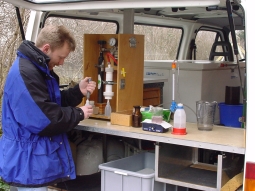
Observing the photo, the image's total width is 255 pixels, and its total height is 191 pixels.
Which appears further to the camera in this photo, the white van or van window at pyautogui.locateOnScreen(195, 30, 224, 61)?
van window at pyautogui.locateOnScreen(195, 30, 224, 61)

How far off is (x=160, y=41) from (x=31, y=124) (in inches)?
186

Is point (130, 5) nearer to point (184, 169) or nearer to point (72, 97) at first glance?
point (72, 97)

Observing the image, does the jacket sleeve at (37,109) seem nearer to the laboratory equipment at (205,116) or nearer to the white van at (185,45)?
the white van at (185,45)

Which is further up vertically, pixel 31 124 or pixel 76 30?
pixel 76 30

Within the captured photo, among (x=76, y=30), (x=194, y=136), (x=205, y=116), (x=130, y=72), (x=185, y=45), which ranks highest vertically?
(x=76, y=30)

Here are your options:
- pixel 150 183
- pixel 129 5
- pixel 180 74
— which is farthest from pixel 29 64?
pixel 180 74

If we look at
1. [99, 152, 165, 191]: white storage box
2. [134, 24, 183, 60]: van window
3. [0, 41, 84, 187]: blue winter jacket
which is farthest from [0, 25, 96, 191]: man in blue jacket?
[134, 24, 183, 60]: van window

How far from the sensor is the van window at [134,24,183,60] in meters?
5.68

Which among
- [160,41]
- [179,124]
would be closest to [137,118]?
[179,124]

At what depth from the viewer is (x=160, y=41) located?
6.97 meters

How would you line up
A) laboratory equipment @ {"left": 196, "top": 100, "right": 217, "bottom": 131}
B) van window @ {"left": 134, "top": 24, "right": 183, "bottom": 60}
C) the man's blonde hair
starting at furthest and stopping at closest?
van window @ {"left": 134, "top": 24, "right": 183, "bottom": 60} → laboratory equipment @ {"left": 196, "top": 100, "right": 217, "bottom": 131} → the man's blonde hair

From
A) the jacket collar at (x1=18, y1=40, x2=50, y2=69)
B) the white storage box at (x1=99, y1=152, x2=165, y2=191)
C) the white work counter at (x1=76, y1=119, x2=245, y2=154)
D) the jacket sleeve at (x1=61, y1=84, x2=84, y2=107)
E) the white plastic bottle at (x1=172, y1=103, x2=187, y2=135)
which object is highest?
the jacket collar at (x1=18, y1=40, x2=50, y2=69)

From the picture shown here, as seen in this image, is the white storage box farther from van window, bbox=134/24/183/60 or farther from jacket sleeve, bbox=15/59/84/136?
van window, bbox=134/24/183/60

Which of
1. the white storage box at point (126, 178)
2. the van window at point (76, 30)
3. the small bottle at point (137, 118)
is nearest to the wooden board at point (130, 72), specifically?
the small bottle at point (137, 118)
